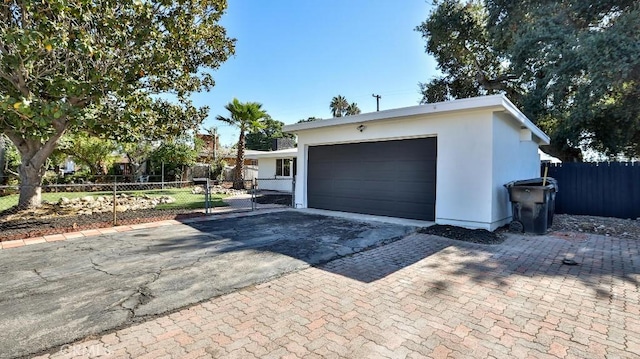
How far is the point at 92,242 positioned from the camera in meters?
5.50

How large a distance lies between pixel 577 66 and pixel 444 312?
10640 millimetres

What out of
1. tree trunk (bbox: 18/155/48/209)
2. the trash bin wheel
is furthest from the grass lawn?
the trash bin wheel

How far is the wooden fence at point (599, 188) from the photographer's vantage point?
9297 millimetres

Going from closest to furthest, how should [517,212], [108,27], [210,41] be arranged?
[108,27] < [517,212] < [210,41]

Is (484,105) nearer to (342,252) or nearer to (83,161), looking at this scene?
(342,252)

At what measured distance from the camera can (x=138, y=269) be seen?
409 centimetres

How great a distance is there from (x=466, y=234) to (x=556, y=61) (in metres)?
8.24

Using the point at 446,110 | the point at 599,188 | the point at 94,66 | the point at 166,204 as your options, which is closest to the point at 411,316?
the point at 446,110

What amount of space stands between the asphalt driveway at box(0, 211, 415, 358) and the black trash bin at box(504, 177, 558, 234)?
2.47 m

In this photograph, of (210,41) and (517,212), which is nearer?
(517,212)

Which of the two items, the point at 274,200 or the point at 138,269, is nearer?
the point at 138,269

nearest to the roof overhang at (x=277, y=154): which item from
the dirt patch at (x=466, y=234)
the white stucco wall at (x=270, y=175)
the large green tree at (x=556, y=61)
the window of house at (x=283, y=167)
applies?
the white stucco wall at (x=270, y=175)

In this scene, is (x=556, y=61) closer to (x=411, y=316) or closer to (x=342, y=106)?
(x=411, y=316)

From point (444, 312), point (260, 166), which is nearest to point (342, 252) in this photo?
point (444, 312)
